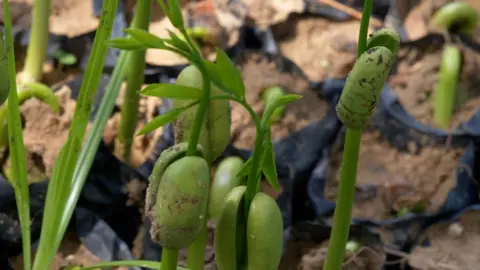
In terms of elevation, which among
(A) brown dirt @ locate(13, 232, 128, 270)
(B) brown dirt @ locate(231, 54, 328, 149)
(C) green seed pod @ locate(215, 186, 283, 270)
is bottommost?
(A) brown dirt @ locate(13, 232, 128, 270)

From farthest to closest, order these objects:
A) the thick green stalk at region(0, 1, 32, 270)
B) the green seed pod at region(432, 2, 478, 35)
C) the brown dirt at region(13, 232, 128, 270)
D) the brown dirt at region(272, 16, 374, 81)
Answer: the brown dirt at region(272, 16, 374, 81) → the green seed pod at region(432, 2, 478, 35) → the brown dirt at region(13, 232, 128, 270) → the thick green stalk at region(0, 1, 32, 270)

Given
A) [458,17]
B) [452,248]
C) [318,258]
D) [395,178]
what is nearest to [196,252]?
[318,258]

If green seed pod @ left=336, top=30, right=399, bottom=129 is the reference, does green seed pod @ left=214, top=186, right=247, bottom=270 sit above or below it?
below

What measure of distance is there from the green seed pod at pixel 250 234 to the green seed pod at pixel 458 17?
1.03 m

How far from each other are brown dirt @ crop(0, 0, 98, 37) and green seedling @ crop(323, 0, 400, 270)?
1078 millimetres

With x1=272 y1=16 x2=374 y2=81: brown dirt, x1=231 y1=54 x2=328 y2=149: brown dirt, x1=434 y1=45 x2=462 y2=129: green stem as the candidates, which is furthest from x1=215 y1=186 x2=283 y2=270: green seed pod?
x1=272 y1=16 x2=374 y2=81: brown dirt

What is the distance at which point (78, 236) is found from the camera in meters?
0.90

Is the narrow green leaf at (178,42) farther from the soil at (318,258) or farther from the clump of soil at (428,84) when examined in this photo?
the clump of soil at (428,84)

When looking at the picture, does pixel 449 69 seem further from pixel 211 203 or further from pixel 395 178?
pixel 211 203

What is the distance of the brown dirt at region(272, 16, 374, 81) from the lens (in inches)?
58.2

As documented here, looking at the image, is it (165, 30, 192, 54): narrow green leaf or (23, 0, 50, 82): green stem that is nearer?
(165, 30, 192, 54): narrow green leaf

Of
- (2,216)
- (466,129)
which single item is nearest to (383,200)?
(466,129)

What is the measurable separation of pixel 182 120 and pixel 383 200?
69 centimetres

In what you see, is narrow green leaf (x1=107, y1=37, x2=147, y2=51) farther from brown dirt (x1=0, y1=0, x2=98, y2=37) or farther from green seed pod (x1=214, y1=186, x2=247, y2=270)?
brown dirt (x1=0, y1=0, x2=98, y2=37)
